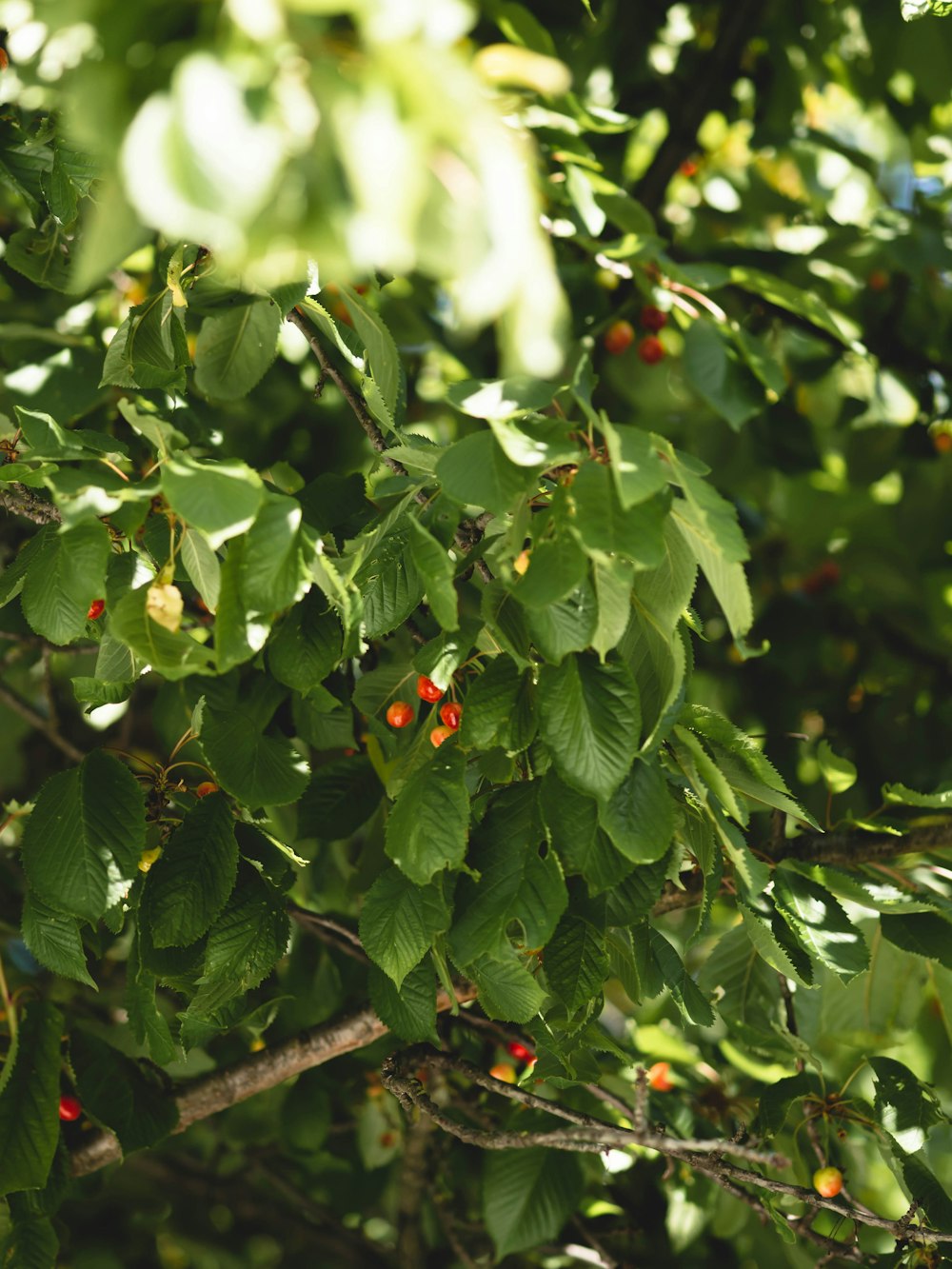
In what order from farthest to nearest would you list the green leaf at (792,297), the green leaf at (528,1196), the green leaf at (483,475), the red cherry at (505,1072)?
the red cherry at (505,1072), the green leaf at (792,297), the green leaf at (528,1196), the green leaf at (483,475)

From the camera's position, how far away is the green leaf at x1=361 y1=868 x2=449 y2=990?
101 centimetres

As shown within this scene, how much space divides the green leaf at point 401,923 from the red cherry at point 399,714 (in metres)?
0.22

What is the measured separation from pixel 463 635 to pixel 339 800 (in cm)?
38

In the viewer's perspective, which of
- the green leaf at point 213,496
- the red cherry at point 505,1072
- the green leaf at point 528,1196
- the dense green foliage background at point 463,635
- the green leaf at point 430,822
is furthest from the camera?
the red cherry at point 505,1072

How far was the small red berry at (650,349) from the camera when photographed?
7.61 feet

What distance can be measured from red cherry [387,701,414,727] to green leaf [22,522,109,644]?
1.16 feet

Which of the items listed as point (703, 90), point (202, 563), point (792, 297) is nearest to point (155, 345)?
point (202, 563)

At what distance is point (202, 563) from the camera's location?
936mm

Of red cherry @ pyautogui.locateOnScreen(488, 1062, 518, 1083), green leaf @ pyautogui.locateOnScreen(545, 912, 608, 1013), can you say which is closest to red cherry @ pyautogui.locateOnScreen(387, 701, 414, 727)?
green leaf @ pyautogui.locateOnScreen(545, 912, 608, 1013)

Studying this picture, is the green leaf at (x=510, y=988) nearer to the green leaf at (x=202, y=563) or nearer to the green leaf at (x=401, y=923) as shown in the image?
the green leaf at (x=401, y=923)

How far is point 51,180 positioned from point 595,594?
79cm

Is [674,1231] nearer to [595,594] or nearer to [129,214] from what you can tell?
[595,594]

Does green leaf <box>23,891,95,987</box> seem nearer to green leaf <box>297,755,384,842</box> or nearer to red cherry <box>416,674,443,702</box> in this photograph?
green leaf <box>297,755,384,842</box>

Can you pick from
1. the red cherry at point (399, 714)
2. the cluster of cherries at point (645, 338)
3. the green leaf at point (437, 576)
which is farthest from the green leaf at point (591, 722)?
the cluster of cherries at point (645, 338)
